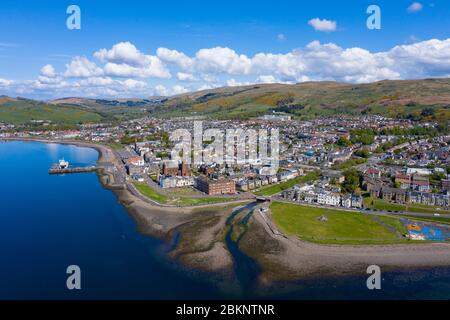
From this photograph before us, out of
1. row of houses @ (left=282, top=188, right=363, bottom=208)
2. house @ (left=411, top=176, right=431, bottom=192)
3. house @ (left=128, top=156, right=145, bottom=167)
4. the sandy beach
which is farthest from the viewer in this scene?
house @ (left=128, top=156, right=145, bottom=167)

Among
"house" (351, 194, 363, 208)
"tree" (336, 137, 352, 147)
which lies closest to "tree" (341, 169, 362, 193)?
"house" (351, 194, 363, 208)

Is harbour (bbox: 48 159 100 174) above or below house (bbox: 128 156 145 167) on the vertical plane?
below

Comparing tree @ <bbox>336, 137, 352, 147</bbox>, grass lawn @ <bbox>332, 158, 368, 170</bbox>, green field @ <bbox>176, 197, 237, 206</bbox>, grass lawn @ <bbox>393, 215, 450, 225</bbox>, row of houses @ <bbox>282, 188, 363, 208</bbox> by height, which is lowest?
grass lawn @ <bbox>393, 215, 450, 225</bbox>

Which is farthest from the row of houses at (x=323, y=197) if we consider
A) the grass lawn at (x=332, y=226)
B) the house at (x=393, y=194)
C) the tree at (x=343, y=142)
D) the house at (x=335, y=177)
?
the tree at (x=343, y=142)

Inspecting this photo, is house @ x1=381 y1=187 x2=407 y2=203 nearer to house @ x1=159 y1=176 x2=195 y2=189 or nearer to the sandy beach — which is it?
the sandy beach

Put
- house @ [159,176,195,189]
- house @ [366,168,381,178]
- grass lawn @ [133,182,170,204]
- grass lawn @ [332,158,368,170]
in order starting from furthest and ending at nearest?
grass lawn @ [332,158,368,170] → house @ [366,168,381,178] → house @ [159,176,195,189] → grass lawn @ [133,182,170,204]

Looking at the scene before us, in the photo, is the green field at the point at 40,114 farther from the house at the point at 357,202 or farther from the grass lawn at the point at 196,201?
the house at the point at 357,202

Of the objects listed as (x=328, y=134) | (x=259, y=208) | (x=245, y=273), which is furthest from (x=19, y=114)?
(x=245, y=273)
